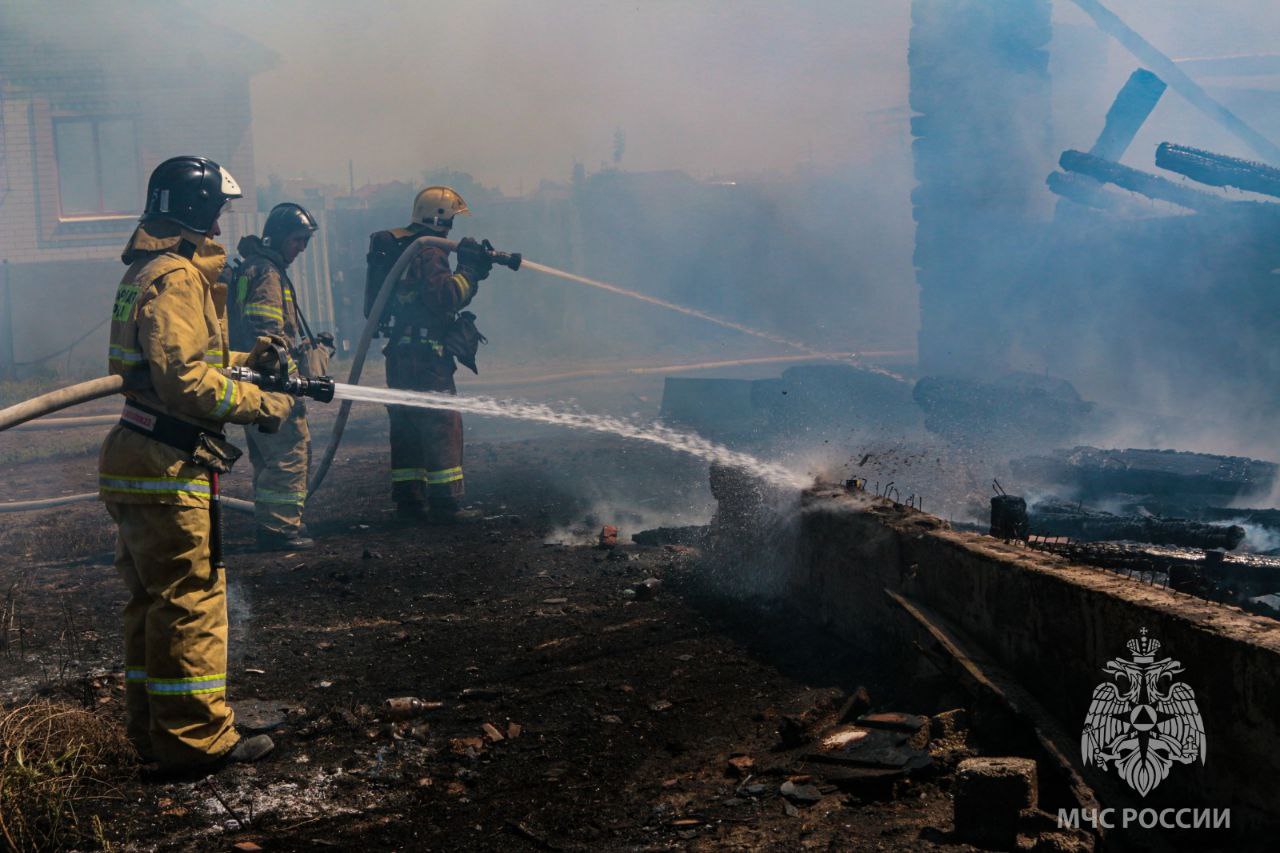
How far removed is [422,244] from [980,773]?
5.87 meters

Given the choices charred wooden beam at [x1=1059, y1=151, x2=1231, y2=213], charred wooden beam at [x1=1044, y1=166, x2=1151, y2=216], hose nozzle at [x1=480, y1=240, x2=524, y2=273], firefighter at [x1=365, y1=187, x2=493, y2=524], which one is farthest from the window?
charred wooden beam at [x1=1059, y1=151, x2=1231, y2=213]

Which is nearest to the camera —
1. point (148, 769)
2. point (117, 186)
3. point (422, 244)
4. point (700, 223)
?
point (148, 769)

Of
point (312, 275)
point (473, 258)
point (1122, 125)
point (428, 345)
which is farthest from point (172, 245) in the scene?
point (312, 275)

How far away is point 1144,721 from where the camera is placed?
2.55m

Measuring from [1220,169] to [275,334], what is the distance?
8293 millimetres

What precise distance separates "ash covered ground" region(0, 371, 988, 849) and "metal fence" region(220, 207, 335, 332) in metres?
11.5

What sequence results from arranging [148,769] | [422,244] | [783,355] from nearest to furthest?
[148,769] < [422,244] < [783,355]

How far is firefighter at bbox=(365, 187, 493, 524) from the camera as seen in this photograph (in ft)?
24.1

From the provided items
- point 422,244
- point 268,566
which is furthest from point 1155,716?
point 422,244

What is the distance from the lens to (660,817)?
2.94 metres

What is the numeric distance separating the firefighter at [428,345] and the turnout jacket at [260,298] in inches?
36.1

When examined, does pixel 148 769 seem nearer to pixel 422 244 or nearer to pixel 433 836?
pixel 433 836

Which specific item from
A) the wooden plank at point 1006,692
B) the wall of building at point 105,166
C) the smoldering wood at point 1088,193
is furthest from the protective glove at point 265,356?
the wall of building at point 105,166

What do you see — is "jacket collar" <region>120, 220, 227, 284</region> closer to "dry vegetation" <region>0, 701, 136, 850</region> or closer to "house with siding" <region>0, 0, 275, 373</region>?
"dry vegetation" <region>0, 701, 136, 850</region>
